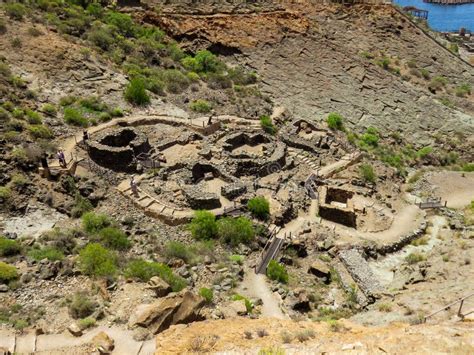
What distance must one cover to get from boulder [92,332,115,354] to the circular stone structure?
16267mm

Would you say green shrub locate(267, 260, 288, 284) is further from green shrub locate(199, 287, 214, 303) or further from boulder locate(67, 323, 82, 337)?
boulder locate(67, 323, 82, 337)

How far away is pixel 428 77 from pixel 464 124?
9.60 meters

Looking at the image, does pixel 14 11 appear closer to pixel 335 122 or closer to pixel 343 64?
pixel 335 122

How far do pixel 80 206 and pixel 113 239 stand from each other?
→ 421cm

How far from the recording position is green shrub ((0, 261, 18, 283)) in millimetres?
A: 15875

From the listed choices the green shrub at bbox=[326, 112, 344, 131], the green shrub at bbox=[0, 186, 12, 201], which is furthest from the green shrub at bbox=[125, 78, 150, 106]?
the green shrub at bbox=[326, 112, 344, 131]

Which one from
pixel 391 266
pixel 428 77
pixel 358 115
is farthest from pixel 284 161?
pixel 428 77

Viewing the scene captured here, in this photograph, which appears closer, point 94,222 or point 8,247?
point 8,247

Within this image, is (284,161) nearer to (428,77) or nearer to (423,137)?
(423,137)

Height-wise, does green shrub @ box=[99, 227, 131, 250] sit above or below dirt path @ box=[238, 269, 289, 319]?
above

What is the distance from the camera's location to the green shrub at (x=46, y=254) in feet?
58.2

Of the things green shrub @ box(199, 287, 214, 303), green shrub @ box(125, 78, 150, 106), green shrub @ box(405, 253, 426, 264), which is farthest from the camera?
green shrub @ box(125, 78, 150, 106)

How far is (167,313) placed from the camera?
43.9 feet

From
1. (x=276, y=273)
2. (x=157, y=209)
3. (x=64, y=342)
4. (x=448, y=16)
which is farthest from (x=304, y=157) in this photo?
(x=448, y=16)
